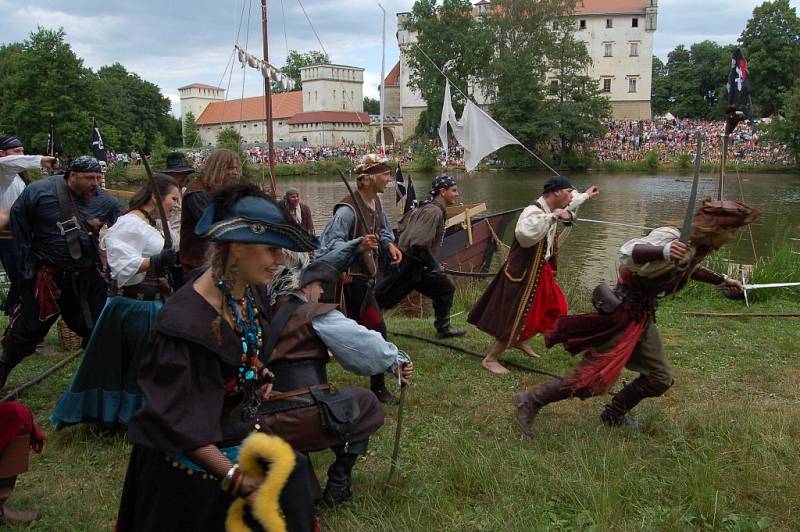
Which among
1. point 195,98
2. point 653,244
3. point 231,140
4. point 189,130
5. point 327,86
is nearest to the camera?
point 653,244

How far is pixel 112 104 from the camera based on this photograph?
200 ft

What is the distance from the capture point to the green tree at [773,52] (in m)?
59.1

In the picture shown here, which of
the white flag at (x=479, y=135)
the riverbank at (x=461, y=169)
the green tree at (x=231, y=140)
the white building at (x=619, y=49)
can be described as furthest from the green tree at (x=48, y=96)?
the white flag at (x=479, y=135)

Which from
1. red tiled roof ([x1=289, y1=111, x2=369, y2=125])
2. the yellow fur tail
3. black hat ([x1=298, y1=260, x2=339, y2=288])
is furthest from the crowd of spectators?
the yellow fur tail

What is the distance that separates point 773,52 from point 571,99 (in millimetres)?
22565

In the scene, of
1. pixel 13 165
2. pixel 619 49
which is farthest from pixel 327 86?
pixel 13 165

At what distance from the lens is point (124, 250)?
3.88 m

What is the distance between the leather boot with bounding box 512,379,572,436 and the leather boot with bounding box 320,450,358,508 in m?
1.39

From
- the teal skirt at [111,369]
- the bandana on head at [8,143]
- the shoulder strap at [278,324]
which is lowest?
the teal skirt at [111,369]

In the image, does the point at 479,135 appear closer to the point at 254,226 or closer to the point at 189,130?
the point at 254,226

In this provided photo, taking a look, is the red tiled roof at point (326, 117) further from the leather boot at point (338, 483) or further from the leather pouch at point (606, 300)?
the leather boot at point (338, 483)

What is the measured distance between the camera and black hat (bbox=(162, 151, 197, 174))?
4.91 m

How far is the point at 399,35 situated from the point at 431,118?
1440 cm

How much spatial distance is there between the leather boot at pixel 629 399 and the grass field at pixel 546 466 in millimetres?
97
